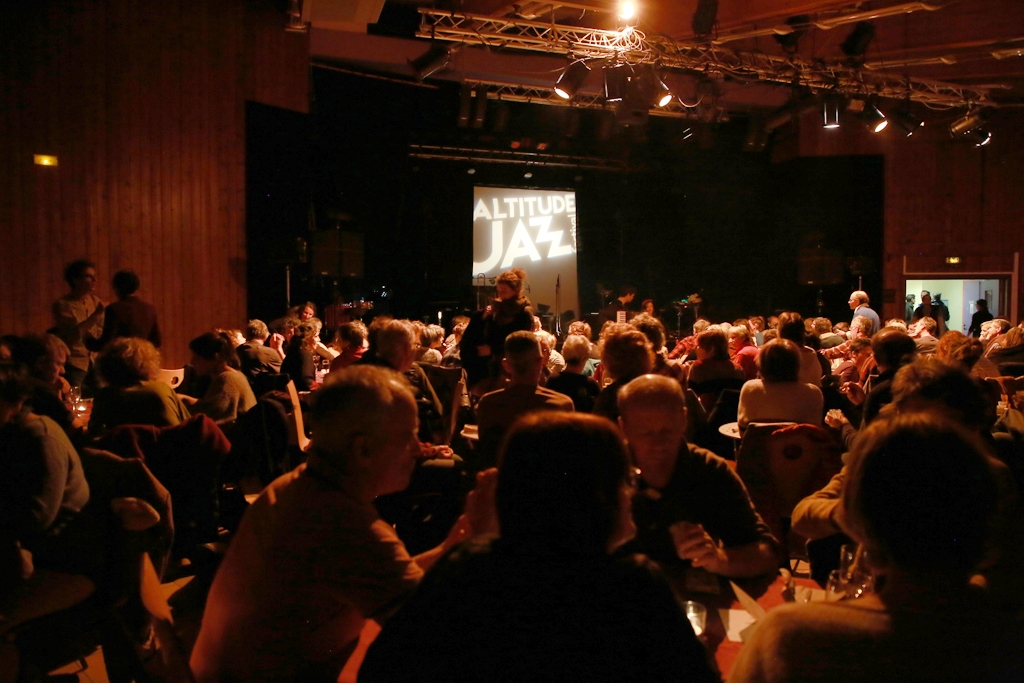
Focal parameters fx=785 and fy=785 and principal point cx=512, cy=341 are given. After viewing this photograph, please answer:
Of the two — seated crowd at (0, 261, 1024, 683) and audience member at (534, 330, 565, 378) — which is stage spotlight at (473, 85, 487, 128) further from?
seated crowd at (0, 261, 1024, 683)

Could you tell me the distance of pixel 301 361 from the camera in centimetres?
575

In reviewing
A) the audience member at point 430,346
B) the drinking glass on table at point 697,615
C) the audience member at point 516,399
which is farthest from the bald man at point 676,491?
the audience member at point 430,346

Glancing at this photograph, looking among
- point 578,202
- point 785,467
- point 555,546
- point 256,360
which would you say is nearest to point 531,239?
point 578,202

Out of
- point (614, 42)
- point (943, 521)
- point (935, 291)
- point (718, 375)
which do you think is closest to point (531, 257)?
point (614, 42)

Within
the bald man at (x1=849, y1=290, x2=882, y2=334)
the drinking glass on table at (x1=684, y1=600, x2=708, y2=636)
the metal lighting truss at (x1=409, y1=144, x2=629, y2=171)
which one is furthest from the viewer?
the metal lighting truss at (x1=409, y1=144, x2=629, y2=171)

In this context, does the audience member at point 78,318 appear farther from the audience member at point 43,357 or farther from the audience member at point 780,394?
the audience member at point 780,394

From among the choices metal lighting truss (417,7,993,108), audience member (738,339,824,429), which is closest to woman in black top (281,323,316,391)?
audience member (738,339,824,429)

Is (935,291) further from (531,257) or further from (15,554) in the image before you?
(15,554)

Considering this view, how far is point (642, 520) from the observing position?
2158mm

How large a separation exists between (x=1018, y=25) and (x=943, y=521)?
9307mm

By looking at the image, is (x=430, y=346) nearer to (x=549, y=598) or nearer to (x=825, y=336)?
(x=825, y=336)

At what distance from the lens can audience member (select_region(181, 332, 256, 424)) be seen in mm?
4578

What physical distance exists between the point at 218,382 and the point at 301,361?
1.13m

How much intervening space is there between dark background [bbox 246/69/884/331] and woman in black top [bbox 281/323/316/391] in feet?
11.5
